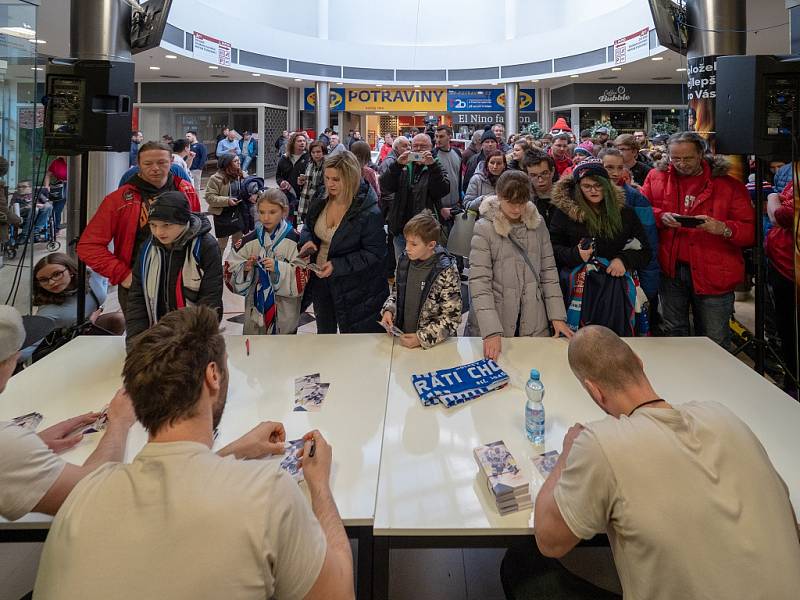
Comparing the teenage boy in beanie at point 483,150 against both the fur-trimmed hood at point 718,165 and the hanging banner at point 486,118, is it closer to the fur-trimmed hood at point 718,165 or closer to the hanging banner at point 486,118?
the fur-trimmed hood at point 718,165

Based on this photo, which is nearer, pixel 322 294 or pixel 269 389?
pixel 269 389

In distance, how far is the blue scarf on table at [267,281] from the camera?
2779 mm

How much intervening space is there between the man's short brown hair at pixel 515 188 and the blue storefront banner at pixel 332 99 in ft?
43.0

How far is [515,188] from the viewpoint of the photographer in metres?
2.42

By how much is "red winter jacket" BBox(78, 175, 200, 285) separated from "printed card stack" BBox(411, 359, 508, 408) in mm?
1738

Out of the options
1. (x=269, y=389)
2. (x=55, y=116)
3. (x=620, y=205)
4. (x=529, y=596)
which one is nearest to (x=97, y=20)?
(x=55, y=116)

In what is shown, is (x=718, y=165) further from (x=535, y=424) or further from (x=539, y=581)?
(x=539, y=581)

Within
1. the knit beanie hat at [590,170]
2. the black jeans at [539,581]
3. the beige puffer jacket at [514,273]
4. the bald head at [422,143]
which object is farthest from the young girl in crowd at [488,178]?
the black jeans at [539,581]

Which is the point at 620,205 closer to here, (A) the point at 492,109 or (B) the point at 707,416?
(B) the point at 707,416

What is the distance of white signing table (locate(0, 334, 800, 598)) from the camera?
1.27 meters

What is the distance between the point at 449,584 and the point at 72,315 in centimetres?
264

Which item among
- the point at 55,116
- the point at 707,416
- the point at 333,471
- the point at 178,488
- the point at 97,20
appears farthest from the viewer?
the point at 97,20

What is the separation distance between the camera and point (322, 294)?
2992mm

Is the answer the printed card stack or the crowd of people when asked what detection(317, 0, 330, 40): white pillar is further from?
the printed card stack
